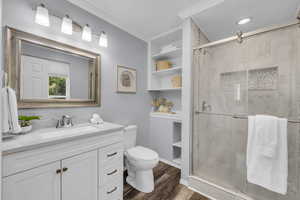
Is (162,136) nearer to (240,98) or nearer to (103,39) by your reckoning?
(240,98)

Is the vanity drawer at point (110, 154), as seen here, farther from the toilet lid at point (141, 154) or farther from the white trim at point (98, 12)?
the white trim at point (98, 12)

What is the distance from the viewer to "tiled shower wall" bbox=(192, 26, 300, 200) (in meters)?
1.21

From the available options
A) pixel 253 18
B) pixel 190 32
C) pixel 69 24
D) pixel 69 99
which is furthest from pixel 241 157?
pixel 69 24

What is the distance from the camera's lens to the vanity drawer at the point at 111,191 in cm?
123

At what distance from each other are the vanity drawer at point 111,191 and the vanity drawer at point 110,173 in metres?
0.04

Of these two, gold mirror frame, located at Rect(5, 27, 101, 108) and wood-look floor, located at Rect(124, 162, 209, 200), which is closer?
gold mirror frame, located at Rect(5, 27, 101, 108)

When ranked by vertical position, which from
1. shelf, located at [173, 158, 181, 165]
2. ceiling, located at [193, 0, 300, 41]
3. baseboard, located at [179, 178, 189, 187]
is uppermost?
ceiling, located at [193, 0, 300, 41]

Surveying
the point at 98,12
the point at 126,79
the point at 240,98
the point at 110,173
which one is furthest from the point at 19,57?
the point at 240,98

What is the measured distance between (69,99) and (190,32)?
71.1 inches

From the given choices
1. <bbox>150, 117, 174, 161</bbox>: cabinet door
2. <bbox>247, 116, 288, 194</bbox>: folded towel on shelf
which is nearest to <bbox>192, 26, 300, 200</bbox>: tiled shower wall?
<bbox>247, 116, 288, 194</bbox>: folded towel on shelf

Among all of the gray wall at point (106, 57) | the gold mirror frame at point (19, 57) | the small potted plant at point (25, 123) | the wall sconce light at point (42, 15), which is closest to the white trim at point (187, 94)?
the gray wall at point (106, 57)

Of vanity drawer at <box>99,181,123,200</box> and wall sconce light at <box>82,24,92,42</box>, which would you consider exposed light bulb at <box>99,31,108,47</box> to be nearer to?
wall sconce light at <box>82,24,92,42</box>

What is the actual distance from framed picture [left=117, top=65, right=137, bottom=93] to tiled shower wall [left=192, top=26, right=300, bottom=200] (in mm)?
1047

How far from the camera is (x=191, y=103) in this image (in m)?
1.75
